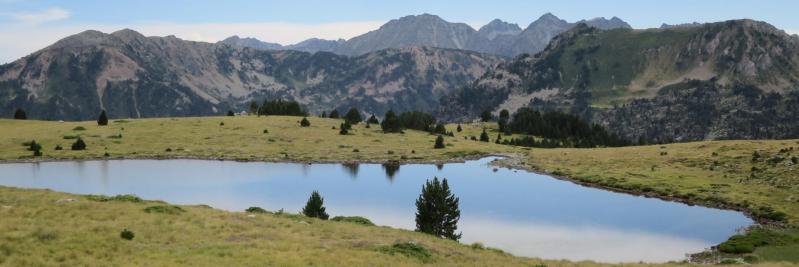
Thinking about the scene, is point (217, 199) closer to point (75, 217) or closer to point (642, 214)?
point (75, 217)

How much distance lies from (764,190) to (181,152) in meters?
95.5

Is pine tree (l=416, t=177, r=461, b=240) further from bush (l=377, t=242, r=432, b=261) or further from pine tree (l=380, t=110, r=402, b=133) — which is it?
pine tree (l=380, t=110, r=402, b=133)

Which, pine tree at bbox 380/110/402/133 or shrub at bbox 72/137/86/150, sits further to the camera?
pine tree at bbox 380/110/402/133

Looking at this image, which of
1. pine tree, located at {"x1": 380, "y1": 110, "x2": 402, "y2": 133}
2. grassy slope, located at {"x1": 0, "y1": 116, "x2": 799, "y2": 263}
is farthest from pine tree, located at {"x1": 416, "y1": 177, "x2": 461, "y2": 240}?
pine tree, located at {"x1": 380, "y1": 110, "x2": 402, "y2": 133}

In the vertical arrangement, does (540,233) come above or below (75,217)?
below

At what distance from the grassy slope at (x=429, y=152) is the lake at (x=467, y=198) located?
573cm

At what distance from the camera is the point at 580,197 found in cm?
7956

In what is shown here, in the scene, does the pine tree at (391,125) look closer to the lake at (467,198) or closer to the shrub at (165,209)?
the lake at (467,198)

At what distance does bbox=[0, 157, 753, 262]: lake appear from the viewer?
54781 millimetres

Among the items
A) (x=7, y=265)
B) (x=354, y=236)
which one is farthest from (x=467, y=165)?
(x=7, y=265)

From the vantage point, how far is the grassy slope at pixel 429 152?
3081 inches

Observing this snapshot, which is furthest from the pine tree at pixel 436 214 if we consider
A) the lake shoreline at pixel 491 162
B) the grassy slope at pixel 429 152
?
the lake shoreline at pixel 491 162

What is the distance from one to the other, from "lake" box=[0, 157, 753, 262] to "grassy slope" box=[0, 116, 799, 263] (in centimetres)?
573

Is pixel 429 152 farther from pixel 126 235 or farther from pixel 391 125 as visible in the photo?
pixel 126 235
